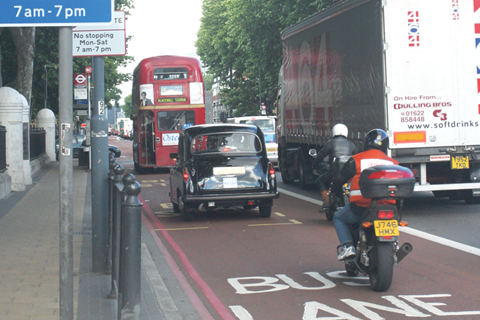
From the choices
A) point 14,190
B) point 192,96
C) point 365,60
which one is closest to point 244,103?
point 192,96

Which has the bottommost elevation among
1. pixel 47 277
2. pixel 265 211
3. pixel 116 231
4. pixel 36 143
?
pixel 47 277

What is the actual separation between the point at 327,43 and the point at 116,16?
7.77 metres

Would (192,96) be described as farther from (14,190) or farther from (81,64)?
(81,64)

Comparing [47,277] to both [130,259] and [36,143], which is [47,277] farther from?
[36,143]

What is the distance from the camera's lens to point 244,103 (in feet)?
207

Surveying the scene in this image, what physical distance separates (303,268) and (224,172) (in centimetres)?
421

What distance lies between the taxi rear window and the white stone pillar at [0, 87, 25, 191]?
8014 millimetres

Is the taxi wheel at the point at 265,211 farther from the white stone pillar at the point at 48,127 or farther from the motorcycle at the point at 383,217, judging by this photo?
the white stone pillar at the point at 48,127

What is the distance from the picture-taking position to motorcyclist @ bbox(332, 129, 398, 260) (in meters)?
6.96

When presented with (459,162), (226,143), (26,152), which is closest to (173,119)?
(26,152)

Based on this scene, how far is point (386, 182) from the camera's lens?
6543 millimetres

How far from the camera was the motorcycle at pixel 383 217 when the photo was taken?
6547 millimetres

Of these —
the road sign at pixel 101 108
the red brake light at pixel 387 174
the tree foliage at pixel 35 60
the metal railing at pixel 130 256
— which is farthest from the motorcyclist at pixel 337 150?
the tree foliage at pixel 35 60

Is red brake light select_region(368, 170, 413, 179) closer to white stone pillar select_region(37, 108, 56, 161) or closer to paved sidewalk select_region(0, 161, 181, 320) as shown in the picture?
paved sidewalk select_region(0, 161, 181, 320)
